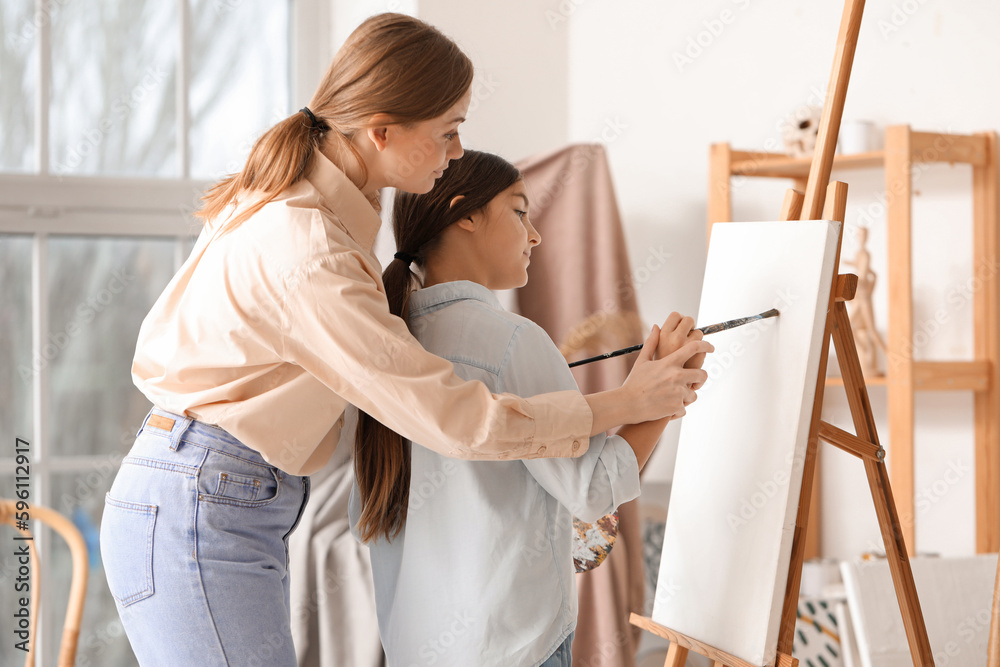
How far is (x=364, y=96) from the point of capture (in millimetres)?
968

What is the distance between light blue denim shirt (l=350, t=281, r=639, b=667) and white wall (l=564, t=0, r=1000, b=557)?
1.35 m

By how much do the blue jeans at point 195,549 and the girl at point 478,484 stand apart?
0.50ft

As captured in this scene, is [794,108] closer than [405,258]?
No

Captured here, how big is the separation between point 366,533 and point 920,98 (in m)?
1.70

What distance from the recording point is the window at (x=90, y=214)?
218 cm

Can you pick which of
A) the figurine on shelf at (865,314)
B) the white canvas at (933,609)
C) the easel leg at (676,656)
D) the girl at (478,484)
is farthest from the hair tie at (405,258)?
the figurine on shelf at (865,314)

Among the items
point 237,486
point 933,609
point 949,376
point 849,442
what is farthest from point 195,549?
point 949,376

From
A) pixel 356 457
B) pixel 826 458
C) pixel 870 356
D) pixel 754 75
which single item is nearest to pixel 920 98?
pixel 754 75

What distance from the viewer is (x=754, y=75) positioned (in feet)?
7.57

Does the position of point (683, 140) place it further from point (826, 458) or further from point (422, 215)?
point (422, 215)

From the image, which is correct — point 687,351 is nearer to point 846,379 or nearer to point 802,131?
point 846,379

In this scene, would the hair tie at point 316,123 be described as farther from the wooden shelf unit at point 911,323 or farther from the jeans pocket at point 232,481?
the wooden shelf unit at point 911,323

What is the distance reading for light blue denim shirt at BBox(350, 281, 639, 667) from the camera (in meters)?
0.99

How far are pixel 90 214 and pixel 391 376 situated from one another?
1.72m
